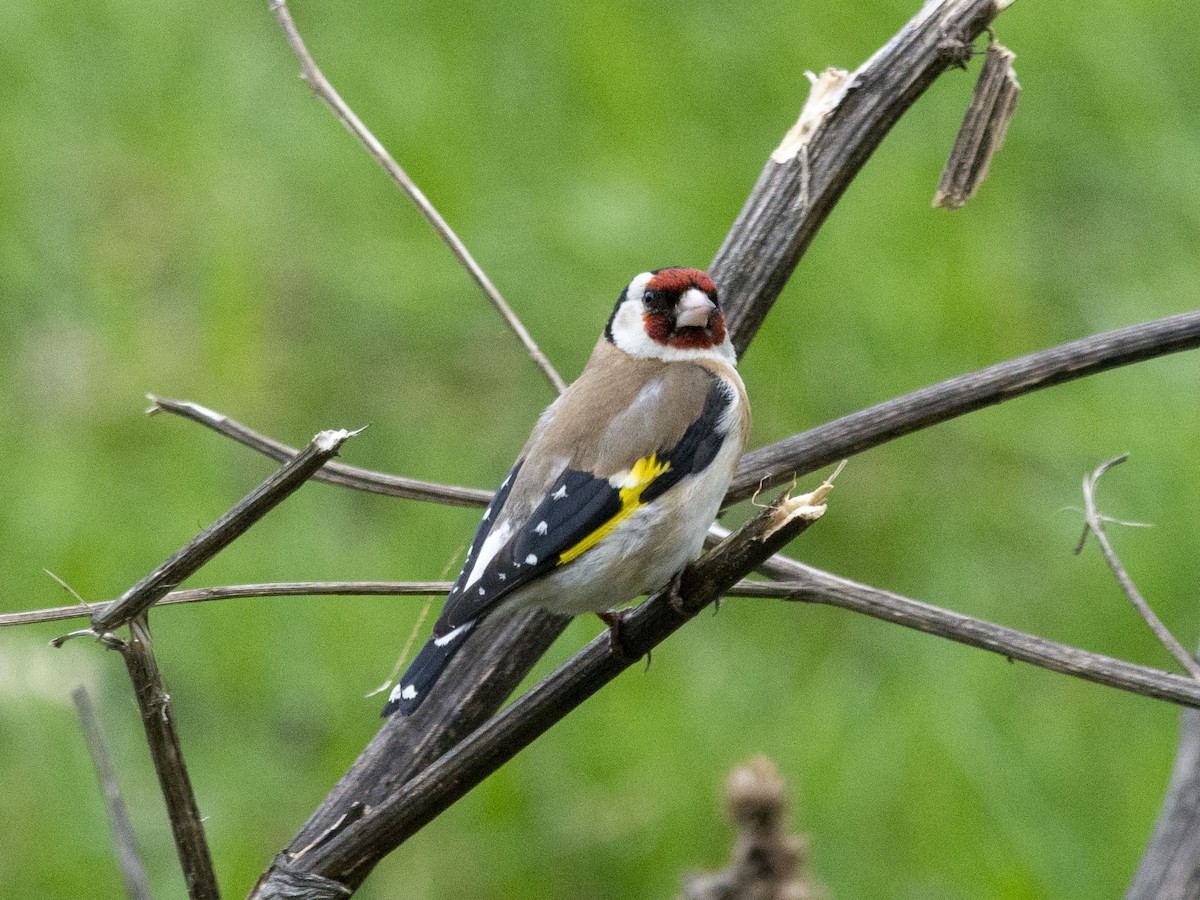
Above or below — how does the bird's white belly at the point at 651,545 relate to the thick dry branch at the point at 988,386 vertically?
above

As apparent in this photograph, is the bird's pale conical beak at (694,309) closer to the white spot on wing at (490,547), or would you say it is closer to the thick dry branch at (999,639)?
the white spot on wing at (490,547)

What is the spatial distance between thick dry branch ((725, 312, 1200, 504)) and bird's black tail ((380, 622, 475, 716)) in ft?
1.88

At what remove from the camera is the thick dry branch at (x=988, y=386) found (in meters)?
2.50

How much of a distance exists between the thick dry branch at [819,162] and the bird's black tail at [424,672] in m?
0.70

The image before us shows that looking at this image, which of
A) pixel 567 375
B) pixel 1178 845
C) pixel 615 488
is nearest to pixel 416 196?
pixel 615 488

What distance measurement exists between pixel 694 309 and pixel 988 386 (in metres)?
0.88

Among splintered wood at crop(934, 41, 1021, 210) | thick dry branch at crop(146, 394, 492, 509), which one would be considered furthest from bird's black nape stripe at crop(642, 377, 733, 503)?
splintered wood at crop(934, 41, 1021, 210)

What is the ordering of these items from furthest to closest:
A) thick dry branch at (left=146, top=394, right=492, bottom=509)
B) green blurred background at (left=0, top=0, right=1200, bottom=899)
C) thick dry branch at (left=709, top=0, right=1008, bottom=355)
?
green blurred background at (left=0, top=0, right=1200, bottom=899)
thick dry branch at (left=709, top=0, right=1008, bottom=355)
thick dry branch at (left=146, top=394, right=492, bottom=509)

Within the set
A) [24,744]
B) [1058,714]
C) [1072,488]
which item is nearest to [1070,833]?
[1058,714]

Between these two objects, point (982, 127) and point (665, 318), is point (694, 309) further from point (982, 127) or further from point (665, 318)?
point (982, 127)

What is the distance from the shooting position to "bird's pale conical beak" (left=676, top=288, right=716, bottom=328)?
128 inches

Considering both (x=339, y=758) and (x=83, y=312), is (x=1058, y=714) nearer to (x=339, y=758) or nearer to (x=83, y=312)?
(x=339, y=758)

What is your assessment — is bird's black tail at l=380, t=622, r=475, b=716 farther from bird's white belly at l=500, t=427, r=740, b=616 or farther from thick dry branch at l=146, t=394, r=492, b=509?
bird's white belly at l=500, t=427, r=740, b=616

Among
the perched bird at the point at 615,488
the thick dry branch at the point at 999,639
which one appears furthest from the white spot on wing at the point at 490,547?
the thick dry branch at the point at 999,639
